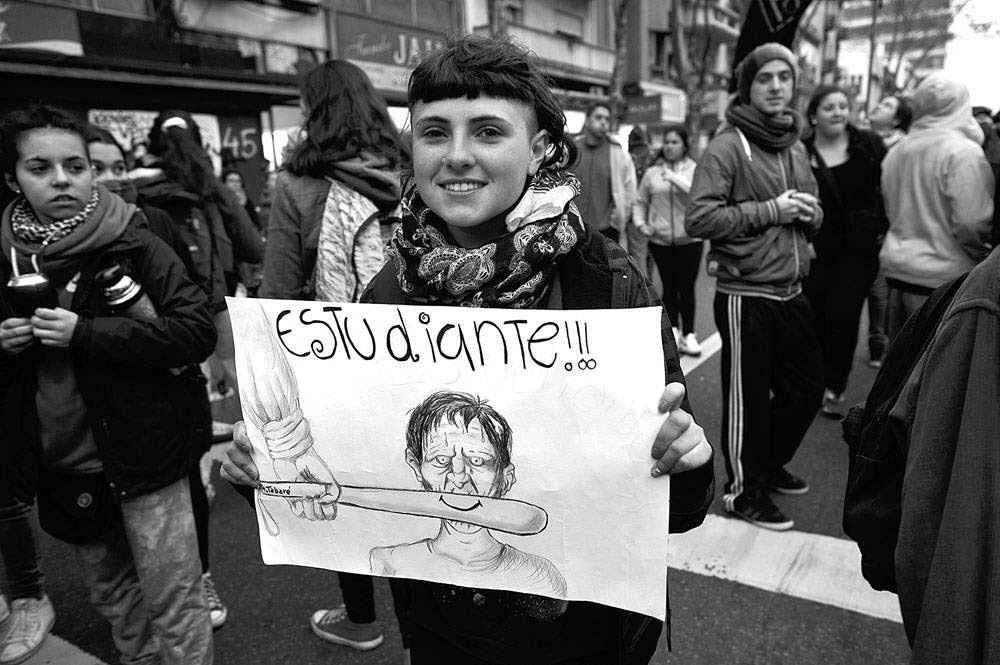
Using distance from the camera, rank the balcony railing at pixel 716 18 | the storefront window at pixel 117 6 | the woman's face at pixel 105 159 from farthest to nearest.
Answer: the balcony railing at pixel 716 18, the storefront window at pixel 117 6, the woman's face at pixel 105 159

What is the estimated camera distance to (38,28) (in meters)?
9.31

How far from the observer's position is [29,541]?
105 inches

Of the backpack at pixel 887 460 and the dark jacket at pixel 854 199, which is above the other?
the dark jacket at pixel 854 199

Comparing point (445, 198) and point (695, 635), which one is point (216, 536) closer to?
point (695, 635)

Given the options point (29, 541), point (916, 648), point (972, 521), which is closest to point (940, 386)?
point (972, 521)

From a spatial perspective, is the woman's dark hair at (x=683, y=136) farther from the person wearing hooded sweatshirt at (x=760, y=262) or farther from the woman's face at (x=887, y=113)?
the person wearing hooded sweatshirt at (x=760, y=262)

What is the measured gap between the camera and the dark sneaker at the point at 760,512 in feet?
10.5

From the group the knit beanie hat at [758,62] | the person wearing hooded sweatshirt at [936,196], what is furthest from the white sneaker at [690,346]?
the knit beanie hat at [758,62]

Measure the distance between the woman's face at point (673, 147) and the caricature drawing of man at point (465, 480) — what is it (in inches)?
235

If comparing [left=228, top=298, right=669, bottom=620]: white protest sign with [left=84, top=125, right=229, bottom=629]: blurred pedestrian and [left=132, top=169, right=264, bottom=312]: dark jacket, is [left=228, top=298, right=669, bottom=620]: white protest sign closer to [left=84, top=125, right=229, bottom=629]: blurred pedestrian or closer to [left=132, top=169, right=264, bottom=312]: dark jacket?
[left=84, top=125, right=229, bottom=629]: blurred pedestrian

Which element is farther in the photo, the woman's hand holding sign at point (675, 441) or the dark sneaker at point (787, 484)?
the dark sneaker at point (787, 484)

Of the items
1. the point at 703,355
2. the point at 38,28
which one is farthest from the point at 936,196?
the point at 38,28

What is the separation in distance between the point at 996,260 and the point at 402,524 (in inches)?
40.8

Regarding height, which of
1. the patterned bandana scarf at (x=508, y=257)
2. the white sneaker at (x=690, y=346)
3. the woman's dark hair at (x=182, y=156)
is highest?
the woman's dark hair at (x=182, y=156)
